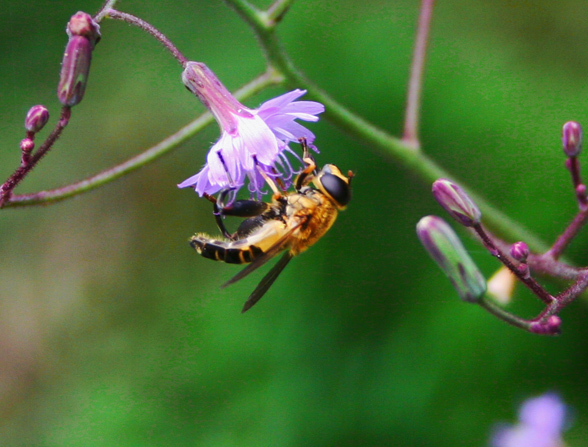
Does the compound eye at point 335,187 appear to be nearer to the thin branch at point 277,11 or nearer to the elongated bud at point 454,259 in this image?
the elongated bud at point 454,259

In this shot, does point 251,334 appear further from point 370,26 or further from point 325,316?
point 370,26

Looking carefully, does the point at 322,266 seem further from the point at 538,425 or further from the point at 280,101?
the point at 280,101

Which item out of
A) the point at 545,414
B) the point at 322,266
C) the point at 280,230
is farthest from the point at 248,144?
the point at 545,414

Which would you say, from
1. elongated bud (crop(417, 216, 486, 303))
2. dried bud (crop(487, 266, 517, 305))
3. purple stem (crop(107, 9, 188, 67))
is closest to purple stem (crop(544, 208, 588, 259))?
dried bud (crop(487, 266, 517, 305))

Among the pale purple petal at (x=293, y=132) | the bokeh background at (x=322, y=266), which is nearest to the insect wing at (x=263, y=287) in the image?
the pale purple petal at (x=293, y=132)

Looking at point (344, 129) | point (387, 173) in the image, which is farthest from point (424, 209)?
point (344, 129)

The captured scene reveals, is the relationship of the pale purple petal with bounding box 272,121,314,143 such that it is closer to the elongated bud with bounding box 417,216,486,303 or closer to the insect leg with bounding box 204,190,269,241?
the insect leg with bounding box 204,190,269,241
